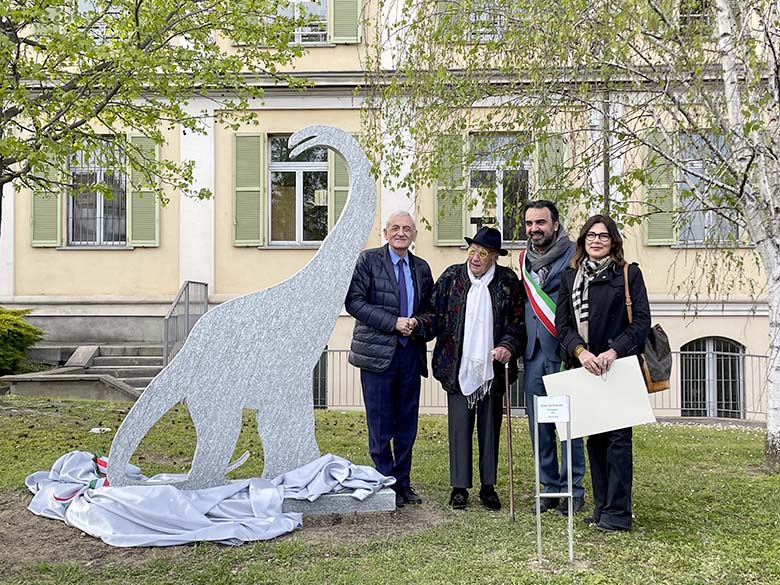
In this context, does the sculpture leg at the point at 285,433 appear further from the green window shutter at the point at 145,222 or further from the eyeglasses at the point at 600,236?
the green window shutter at the point at 145,222

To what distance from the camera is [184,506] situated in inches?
205

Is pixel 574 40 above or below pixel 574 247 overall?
above

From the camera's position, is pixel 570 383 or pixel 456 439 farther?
pixel 456 439

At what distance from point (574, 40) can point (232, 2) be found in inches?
159

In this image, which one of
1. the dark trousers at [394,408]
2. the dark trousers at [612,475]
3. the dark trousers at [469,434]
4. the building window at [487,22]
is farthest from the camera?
the building window at [487,22]

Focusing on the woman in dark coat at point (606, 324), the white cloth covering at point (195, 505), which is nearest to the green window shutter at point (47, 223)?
the white cloth covering at point (195, 505)

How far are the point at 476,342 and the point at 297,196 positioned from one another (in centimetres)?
957

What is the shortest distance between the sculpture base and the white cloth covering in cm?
5

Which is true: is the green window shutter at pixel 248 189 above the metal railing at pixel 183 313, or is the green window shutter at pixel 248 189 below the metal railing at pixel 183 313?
above

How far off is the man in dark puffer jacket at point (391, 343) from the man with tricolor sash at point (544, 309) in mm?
745

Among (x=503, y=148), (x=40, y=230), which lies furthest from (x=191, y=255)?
(x=503, y=148)

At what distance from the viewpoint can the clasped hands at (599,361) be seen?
16.1 ft

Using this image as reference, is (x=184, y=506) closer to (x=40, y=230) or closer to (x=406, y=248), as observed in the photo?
(x=406, y=248)

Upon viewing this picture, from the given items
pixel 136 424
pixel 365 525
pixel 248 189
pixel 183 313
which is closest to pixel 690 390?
pixel 248 189
